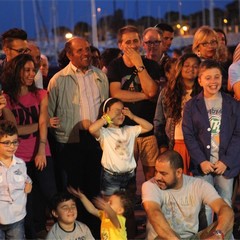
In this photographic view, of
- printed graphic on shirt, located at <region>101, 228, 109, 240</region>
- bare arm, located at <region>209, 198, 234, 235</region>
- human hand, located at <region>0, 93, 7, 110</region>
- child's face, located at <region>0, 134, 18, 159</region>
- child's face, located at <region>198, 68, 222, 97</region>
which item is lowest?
printed graphic on shirt, located at <region>101, 228, 109, 240</region>

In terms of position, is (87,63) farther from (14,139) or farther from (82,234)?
(82,234)

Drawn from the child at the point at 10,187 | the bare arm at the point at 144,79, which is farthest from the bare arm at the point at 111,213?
the bare arm at the point at 144,79

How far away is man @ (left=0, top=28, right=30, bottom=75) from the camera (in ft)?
19.9

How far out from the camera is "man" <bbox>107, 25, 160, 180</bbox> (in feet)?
19.8

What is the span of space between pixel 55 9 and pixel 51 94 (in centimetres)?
4328

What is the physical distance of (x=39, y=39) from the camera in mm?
48062

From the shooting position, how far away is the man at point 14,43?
606 cm

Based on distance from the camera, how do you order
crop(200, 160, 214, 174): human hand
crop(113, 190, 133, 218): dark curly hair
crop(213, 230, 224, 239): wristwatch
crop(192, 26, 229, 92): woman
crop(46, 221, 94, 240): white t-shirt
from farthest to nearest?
crop(192, 26, 229, 92): woman, crop(200, 160, 214, 174): human hand, crop(113, 190, 133, 218): dark curly hair, crop(46, 221, 94, 240): white t-shirt, crop(213, 230, 224, 239): wristwatch

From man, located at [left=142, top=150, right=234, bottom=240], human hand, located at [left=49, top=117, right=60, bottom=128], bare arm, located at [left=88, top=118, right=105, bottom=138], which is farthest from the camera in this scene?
human hand, located at [left=49, top=117, right=60, bottom=128]

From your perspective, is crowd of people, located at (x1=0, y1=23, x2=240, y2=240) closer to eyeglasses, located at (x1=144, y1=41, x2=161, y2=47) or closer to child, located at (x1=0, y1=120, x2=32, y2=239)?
child, located at (x1=0, y1=120, x2=32, y2=239)

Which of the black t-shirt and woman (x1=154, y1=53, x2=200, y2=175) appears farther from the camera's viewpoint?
the black t-shirt

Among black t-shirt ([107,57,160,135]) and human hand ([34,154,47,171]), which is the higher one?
black t-shirt ([107,57,160,135])

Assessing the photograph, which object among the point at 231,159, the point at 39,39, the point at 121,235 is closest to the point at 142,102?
the point at 231,159

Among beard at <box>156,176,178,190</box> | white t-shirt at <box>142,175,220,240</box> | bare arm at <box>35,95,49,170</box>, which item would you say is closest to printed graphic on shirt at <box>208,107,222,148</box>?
white t-shirt at <box>142,175,220,240</box>
